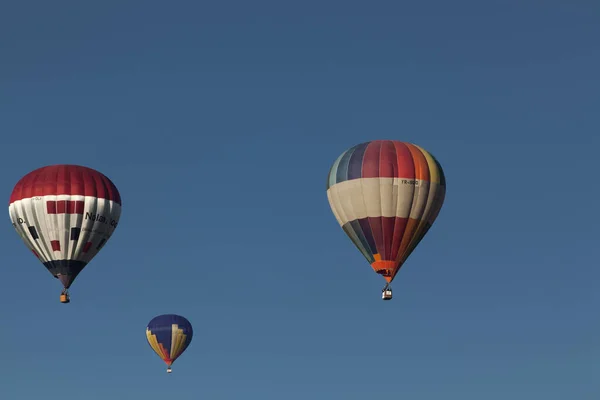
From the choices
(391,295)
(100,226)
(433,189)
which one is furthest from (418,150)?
(100,226)

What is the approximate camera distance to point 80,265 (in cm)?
8012

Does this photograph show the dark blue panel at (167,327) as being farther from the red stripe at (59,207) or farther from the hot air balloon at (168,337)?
the red stripe at (59,207)

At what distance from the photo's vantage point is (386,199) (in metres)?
73.0

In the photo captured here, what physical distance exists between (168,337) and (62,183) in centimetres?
2761

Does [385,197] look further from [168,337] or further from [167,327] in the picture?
[167,327]

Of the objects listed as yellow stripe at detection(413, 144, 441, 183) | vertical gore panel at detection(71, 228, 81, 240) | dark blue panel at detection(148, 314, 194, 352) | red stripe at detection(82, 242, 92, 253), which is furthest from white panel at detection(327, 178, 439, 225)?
Answer: dark blue panel at detection(148, 314, 194, 352)

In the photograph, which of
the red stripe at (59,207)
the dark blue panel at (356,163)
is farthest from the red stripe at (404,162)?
the red stripe at (59,207)

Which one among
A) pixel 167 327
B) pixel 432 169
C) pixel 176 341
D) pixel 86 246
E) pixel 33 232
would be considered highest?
pixel 432 169

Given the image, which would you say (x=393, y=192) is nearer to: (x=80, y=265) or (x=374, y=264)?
(x=374, y=264)

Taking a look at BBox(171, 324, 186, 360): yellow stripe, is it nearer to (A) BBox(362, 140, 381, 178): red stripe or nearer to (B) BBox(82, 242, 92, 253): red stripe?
(B) BBox(82, 242, 92, 253): red stripe

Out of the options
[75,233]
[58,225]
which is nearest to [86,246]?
[75,233]

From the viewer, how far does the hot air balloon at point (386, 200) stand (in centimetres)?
7294

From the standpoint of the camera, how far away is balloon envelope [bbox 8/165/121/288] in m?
79.4

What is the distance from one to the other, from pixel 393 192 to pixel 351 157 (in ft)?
10.00
